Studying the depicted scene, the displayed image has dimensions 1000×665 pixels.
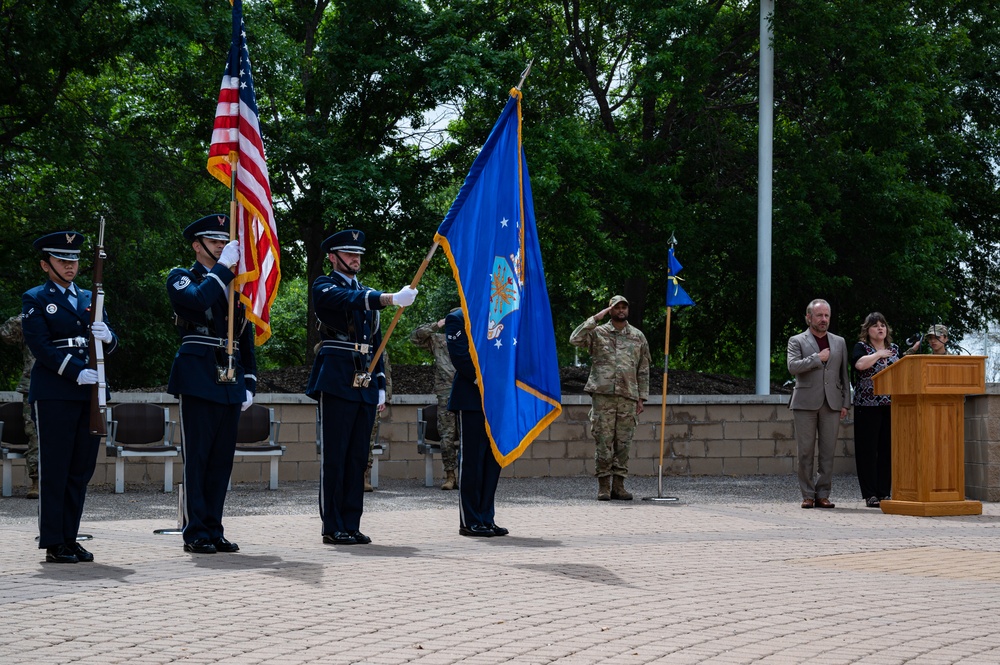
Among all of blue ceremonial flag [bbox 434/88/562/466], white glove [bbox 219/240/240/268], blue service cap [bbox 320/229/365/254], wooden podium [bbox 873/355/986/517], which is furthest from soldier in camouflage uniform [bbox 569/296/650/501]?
white glove [bbox 219/240/240/268]

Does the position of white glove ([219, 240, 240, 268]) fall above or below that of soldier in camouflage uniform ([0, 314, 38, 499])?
above

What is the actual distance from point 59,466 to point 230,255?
1.71 meters

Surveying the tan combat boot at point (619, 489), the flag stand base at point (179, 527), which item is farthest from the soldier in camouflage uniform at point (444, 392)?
the flag stand base at point (179, 527)

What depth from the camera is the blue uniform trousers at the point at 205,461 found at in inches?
344

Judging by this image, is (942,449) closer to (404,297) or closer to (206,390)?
(404,297)

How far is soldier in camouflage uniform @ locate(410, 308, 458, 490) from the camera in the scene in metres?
15.6

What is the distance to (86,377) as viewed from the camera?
825cm

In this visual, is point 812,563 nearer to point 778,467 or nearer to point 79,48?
point 778,467

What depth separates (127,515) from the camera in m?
12.4

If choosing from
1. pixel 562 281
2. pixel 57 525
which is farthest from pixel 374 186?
pixel 57 525

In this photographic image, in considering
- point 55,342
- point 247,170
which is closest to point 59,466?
point 55,342

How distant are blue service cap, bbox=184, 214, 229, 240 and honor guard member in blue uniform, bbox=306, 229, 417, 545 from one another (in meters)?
0.79

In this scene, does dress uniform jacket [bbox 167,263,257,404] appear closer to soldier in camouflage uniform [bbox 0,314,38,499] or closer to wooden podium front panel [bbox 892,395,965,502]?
soldier in camouflage uniform [bbox 0,314,38,499]

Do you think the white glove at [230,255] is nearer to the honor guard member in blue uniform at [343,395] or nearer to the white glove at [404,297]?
the honor guard member in blue uniform at [343,395]
